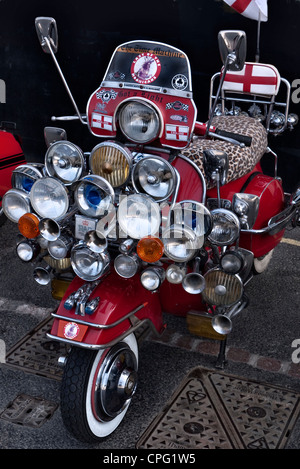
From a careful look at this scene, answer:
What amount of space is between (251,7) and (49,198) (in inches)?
96.2

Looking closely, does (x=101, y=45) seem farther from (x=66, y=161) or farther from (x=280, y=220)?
(x=66, y=161)

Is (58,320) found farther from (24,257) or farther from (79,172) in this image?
(79,172)

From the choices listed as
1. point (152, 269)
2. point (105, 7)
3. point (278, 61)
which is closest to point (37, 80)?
point (105, 7)

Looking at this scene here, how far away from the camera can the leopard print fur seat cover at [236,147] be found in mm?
3783

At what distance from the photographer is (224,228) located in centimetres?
313

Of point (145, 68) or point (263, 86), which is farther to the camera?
point (263, 86)

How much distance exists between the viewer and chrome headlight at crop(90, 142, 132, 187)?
10.0 feet

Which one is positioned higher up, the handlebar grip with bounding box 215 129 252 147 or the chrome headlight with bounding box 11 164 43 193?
the handlebar grip with bounding box 215 129 252 147

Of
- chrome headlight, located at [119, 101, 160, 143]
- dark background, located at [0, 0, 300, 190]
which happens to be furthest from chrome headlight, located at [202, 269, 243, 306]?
dark background, located at [0, 0, 300, 190]

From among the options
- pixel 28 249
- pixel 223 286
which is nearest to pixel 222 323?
pixel 223 286

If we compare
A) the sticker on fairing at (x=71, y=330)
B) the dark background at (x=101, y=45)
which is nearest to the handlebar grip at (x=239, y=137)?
the sticker on fairing at (x=71, y=330)

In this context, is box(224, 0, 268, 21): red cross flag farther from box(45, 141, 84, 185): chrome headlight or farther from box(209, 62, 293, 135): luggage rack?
box(45, 141, 84, 185): chrome headlight

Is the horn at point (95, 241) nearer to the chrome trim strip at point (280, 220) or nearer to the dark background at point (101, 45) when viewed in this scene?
the chrome trim strip at point (280, 220)

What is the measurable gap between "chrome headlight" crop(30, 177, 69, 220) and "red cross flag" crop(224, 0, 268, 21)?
7.38 feet
